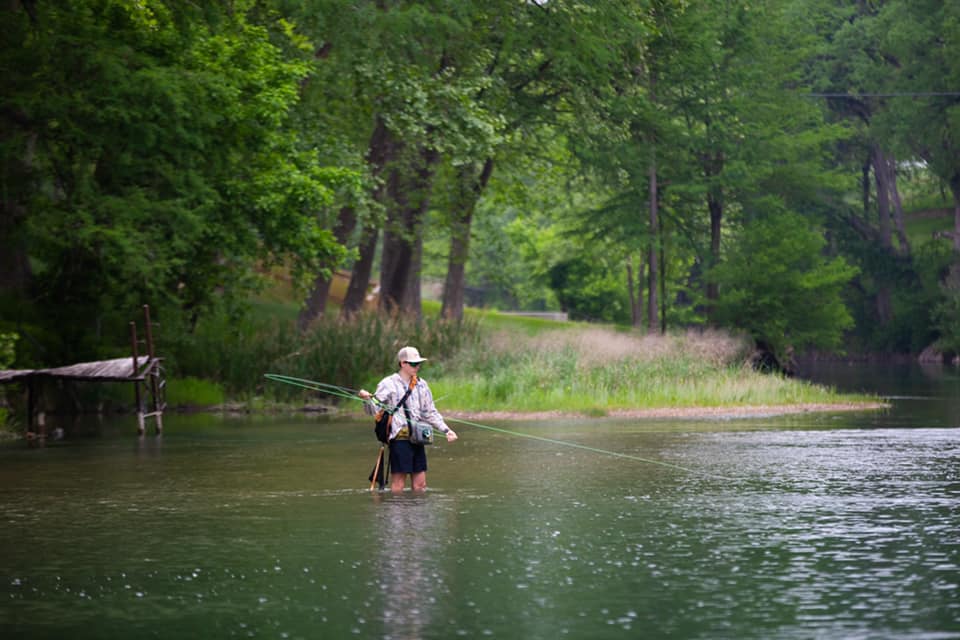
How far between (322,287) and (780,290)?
20.0 m

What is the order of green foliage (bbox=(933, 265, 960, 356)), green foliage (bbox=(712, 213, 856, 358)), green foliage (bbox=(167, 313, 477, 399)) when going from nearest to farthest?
green foliage (bbox=(167, 313, 477, 399)) → green foliage (bbox=(712, 213, 856, 358)) → green foliage (bbox=(933, 265, 960, 356))

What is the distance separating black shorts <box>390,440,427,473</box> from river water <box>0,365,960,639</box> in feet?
1.05

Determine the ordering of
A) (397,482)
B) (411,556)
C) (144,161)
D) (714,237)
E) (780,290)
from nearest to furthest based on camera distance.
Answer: (411,556), (397,482), (144,161), (780,290), (714,237)

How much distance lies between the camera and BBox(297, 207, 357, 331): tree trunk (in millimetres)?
47025

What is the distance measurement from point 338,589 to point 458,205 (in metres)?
38.0

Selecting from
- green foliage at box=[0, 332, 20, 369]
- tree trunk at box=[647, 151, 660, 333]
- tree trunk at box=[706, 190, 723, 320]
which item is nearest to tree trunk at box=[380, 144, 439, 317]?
tree trunk at box=[647, 151, 660, 333]

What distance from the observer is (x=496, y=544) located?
12484 mm

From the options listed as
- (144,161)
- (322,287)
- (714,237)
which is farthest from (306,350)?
(714,237)

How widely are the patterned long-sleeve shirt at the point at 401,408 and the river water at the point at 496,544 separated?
809mm

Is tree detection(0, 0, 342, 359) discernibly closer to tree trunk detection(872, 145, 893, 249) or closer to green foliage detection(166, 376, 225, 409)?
green foliage detection(166, 376, 225, 409)

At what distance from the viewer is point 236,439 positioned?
26406mm

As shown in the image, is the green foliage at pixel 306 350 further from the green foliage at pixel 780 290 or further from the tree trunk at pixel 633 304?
the tree trunk at pixel 633 304

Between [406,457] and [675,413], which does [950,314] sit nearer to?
[675,413]

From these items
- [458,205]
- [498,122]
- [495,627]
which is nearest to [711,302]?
[458,205]
